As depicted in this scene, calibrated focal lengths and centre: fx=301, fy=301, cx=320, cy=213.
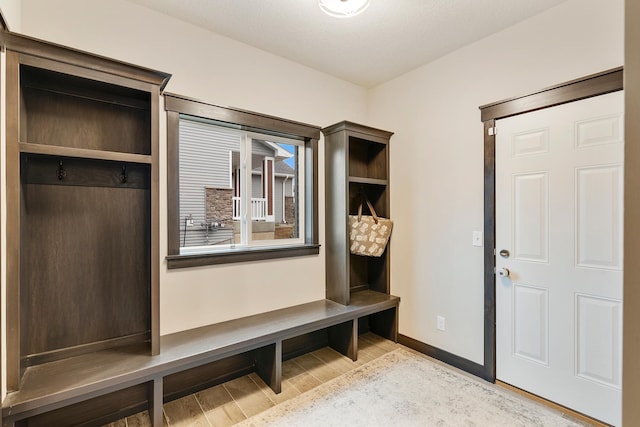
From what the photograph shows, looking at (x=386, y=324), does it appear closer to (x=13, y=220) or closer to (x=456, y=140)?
(x=456, y=140)

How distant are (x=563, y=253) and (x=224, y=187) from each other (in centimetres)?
443

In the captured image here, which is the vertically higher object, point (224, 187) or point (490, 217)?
point (224, 187)

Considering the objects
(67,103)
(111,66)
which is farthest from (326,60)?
(67,103)

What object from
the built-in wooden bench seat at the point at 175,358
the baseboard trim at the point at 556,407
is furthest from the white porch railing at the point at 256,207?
the baseboard trim at the point at 556,407

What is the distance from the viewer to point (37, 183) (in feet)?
5.71

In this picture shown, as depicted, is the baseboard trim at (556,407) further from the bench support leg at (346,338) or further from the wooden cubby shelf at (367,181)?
the wooden cubby shelf at (367,181)

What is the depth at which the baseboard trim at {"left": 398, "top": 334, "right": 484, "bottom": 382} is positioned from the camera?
2480mm

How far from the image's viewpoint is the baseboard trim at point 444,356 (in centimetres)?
248

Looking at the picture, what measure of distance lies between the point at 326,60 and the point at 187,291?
233cm

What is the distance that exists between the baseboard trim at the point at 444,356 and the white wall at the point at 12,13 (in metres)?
3.60

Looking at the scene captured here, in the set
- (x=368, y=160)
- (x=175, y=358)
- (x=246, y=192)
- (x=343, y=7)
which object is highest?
(x=343, y=7)

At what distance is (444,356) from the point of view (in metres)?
2.71

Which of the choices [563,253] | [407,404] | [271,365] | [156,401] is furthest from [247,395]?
[563,253]

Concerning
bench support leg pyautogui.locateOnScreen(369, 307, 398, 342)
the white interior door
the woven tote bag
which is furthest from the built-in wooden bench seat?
the white interior door
